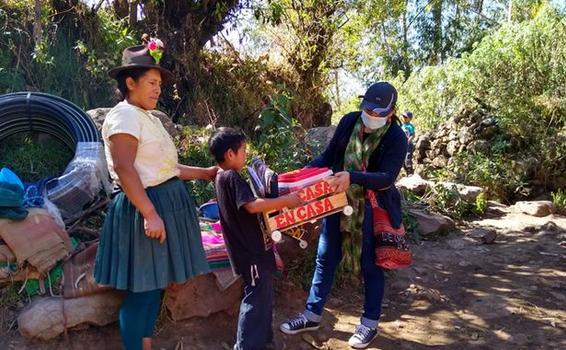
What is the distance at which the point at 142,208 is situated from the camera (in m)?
2.33

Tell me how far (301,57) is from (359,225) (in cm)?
→ 586

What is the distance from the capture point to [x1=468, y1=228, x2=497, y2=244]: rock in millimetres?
5859

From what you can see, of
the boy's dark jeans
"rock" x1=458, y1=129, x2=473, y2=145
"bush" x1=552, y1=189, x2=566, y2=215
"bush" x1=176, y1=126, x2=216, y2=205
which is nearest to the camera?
the boy's dark jeans

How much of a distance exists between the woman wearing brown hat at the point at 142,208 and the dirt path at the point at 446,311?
650 mm

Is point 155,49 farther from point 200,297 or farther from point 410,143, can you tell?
point 410,143

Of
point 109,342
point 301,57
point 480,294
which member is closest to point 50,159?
point 109,342

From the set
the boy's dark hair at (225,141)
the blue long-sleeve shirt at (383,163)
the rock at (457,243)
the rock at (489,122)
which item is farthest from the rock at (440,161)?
the boy's dark hair at (225,141)

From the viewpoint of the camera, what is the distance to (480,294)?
168 inches

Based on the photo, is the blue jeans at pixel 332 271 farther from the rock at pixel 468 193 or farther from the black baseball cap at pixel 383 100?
the rock at pixel 468 193

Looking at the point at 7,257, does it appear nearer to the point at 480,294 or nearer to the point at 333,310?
the point at 333,310

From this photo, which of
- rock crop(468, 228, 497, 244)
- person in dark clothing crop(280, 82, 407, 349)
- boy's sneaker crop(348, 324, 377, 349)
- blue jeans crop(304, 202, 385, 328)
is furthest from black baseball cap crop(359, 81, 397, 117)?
rock crop(468, 228, 497, 244)

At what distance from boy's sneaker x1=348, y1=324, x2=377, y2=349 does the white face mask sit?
1245 millimetres

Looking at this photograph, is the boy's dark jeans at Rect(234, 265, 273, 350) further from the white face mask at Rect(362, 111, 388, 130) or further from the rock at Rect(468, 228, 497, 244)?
the rock at Rect(468, 228, 497, 244)

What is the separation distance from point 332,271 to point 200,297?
87 cm
